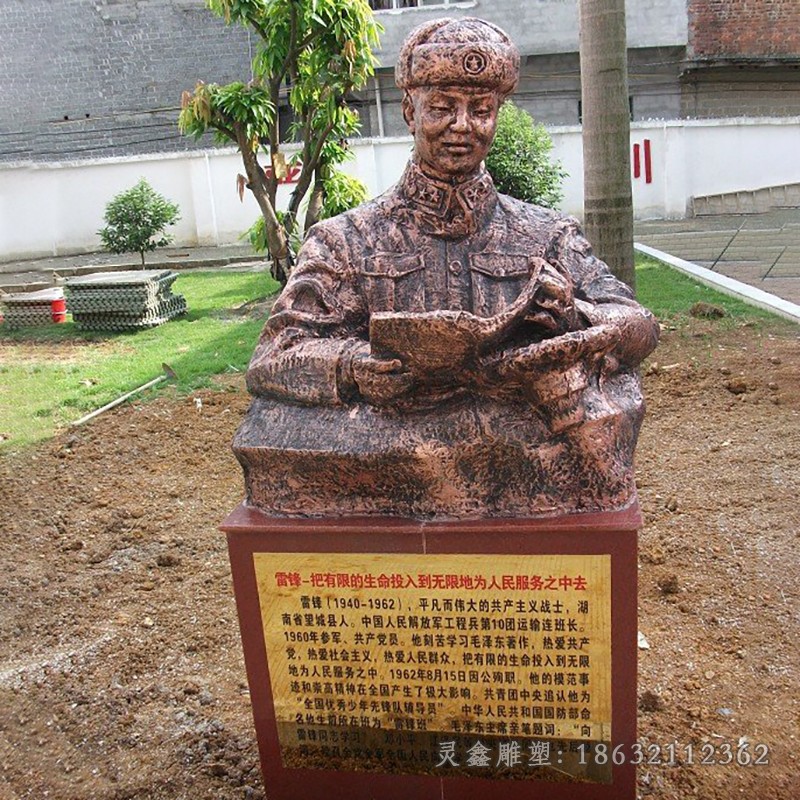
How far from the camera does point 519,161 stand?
8.52 metres

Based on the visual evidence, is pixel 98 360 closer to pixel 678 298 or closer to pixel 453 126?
pixel 678 298

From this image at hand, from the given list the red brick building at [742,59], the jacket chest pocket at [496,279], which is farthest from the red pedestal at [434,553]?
the red brick building at [742,59]

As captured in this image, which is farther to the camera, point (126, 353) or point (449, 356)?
point (126, 353)

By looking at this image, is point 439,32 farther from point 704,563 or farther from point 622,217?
point 622,217

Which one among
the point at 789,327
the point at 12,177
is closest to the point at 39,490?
the point at 789,327

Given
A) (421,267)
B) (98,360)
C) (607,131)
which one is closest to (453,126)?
(421,267)

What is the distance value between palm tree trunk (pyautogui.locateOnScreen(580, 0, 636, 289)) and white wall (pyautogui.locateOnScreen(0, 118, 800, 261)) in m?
9.02

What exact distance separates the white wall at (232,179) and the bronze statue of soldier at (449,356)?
1246 cm

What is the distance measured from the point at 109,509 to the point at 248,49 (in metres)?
14.5

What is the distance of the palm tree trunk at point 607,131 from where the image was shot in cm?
572

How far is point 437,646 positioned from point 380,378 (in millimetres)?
724

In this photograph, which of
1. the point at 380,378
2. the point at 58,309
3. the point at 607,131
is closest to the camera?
the point at 380,378

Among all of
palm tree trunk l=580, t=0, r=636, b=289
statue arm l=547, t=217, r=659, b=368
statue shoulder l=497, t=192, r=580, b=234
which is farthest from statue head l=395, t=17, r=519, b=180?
palm tree trunk l=580, t=0, r=636, b=289

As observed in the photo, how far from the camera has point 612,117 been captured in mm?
5840
